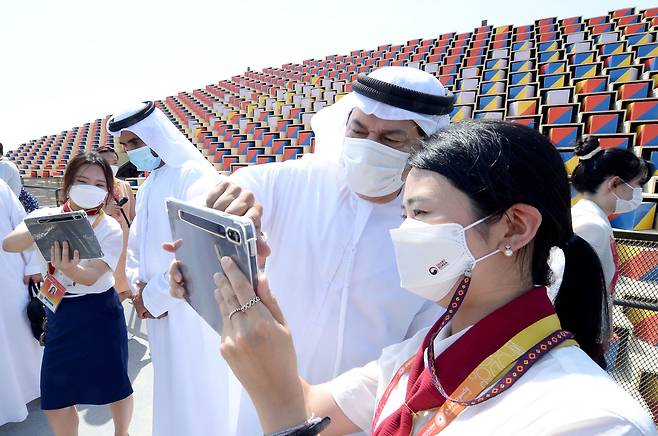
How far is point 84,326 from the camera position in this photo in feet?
6.79

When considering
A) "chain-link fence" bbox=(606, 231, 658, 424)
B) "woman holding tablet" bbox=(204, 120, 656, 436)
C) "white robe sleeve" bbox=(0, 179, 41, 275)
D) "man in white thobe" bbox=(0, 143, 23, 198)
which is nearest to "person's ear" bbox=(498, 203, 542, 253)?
"woman holding tablet" bbox=(204, 120, 656, 436)

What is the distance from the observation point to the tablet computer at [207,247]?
62cm

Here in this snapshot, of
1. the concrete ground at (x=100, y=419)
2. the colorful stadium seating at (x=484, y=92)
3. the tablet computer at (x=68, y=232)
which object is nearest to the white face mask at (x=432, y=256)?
the tablet computer at (x=68, y=232)

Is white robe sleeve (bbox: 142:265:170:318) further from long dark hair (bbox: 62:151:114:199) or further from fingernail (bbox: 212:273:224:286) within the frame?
fingernail (bbox: 212:273:224:286)

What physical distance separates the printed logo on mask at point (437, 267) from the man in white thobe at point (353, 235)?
0.34 meters

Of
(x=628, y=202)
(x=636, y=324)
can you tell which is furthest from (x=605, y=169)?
(x=636, y=324)

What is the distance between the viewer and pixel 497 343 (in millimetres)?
709

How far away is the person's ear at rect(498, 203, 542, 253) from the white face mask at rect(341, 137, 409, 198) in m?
0.48

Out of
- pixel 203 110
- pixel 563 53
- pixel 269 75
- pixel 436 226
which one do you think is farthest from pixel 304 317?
pixel 269 75

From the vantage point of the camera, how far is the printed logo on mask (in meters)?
0.80

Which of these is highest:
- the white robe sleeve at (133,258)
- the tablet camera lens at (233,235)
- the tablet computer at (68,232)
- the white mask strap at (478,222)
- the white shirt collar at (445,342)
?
the tablet camera lens at (233,235)

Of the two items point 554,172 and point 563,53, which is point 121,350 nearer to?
point 554,172

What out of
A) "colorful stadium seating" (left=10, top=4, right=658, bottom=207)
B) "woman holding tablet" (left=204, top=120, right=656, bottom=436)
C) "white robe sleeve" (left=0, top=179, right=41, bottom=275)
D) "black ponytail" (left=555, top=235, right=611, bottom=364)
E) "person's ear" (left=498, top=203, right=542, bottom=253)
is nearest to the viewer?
"woman holding tablet" (left=204, top=120, right=656, bottom=436)

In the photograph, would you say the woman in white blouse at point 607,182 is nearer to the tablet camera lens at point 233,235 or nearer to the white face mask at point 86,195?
the tablet camera lens at point 233,235
